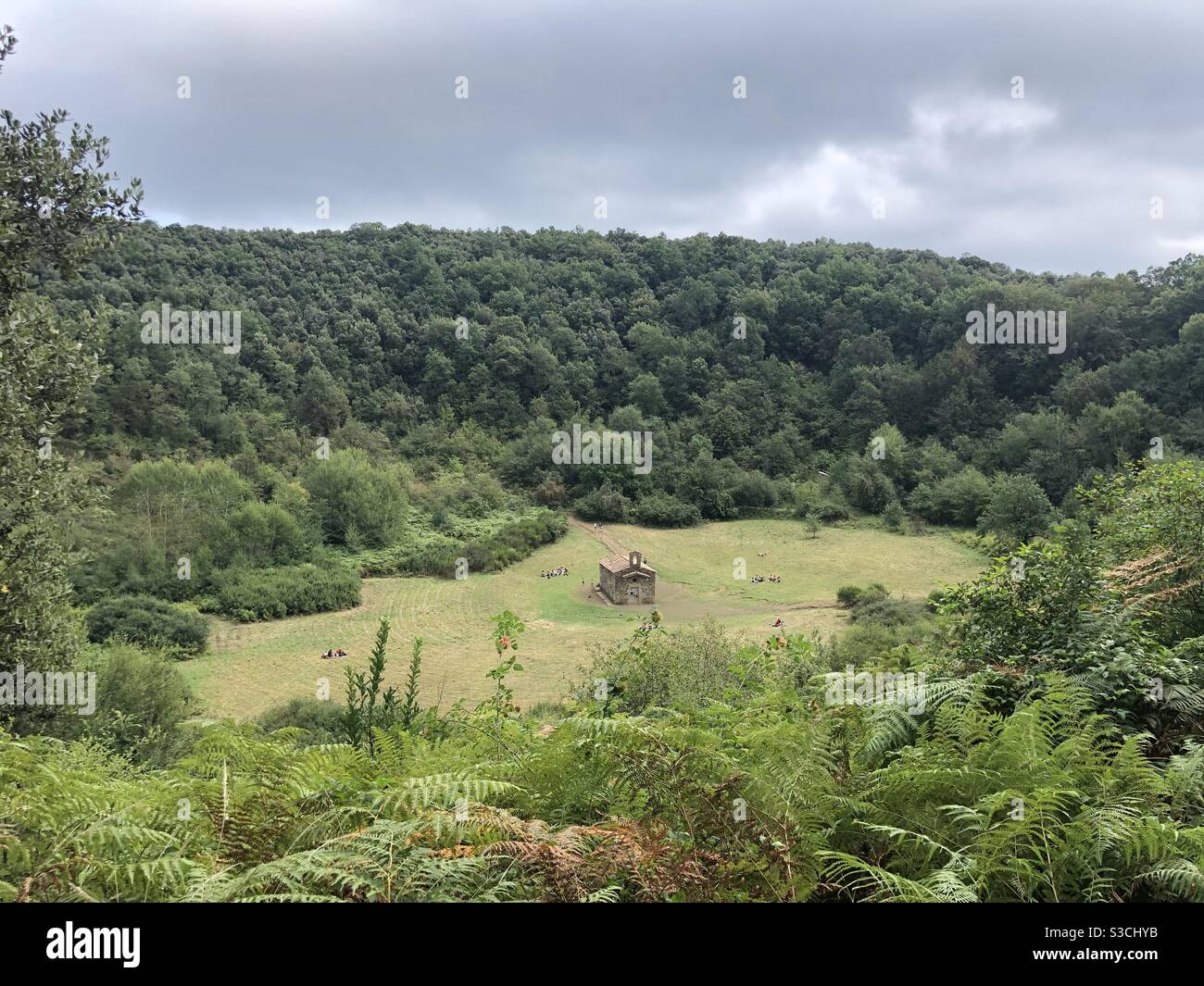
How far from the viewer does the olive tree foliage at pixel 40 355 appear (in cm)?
659

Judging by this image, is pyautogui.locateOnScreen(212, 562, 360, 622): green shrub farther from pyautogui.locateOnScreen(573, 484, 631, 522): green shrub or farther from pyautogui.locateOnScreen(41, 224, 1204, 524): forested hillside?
pyautogui.locateOnScreen(573, 484, 631, 522): green shrub

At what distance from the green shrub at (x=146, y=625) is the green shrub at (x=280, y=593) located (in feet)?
12.4

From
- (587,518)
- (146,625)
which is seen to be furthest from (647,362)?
(146,625)

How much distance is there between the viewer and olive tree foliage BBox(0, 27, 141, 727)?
6.59m

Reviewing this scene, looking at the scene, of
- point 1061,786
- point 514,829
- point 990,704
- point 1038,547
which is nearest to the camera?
point 514,829

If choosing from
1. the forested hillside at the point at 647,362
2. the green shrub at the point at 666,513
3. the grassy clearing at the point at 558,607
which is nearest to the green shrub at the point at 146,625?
the grassy clearing at the point at 558,607

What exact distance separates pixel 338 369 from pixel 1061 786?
72901 mm

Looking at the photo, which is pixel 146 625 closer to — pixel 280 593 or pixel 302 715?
pixel 280 593

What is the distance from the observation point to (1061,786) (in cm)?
255

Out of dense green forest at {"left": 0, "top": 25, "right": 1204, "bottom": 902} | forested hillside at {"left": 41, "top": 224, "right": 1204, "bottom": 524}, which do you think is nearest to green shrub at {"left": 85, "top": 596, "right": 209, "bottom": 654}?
dense green forest at {"left": 0, "top": 25, "right": 1204, "bottom": 902}

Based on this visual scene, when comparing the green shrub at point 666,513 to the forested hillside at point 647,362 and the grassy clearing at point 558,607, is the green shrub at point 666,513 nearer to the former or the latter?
the forested hillside at point 647,362

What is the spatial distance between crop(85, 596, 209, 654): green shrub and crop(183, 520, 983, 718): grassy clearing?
2.83 feet
